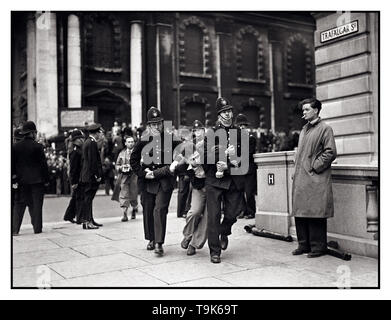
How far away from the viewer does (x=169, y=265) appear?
5.95m

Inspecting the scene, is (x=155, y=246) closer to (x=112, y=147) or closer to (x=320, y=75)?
(x=320, y=75)

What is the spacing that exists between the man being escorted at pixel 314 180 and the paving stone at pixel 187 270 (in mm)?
1222

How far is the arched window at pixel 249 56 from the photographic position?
28.0 m

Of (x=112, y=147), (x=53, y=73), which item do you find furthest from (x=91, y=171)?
(x=53, y=73)

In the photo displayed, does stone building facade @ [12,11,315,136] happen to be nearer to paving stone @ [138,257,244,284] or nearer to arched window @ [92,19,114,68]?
arched window @ [92,19,114,68]

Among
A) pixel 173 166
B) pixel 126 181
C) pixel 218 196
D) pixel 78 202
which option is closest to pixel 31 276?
pixel 173 166

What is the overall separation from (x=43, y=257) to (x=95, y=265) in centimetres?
107

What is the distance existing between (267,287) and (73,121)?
1363 centimetres

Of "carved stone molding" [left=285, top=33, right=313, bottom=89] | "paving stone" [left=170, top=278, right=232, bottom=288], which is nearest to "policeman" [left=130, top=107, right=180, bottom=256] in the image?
"paving stone" [left=170, top=278, right=232, bottom=288]

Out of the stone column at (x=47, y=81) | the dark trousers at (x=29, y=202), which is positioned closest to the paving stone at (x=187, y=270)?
the dark trousers at (x=29, y=202)

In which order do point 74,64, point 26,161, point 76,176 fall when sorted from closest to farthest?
1. point 26,161
2. point 76,176
3. point 74,64

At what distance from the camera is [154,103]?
2461 centimetres

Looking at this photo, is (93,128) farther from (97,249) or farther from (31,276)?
(31,276)

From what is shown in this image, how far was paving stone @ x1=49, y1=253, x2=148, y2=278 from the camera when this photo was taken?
5.74 m
